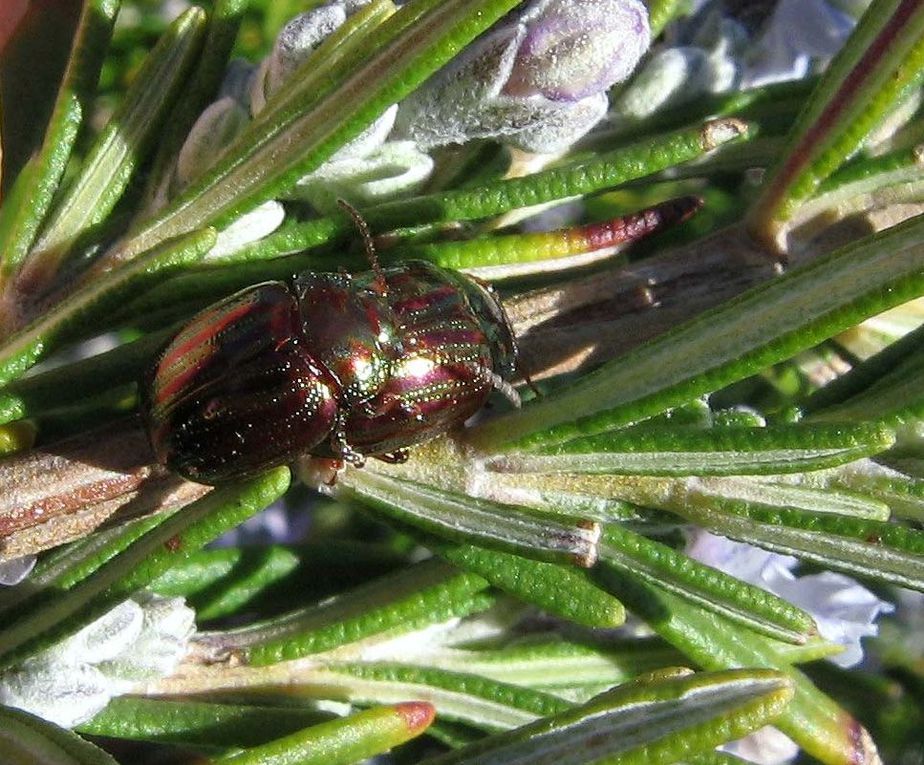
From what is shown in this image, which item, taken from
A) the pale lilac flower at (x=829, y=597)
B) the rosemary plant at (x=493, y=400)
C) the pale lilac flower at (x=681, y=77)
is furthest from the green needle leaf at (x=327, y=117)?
the pale lilac flower at (x=829, y=597)

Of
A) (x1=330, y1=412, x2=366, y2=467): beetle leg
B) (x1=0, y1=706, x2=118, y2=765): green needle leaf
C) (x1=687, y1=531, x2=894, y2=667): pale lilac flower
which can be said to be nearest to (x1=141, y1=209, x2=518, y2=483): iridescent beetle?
(x1=330, y1=412, x2=366, y2=467): beetle leg

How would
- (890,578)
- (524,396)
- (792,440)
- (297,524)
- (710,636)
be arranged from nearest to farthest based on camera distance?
(792,440)
(890,578)
(710,636)
(524,396)
(297,524)

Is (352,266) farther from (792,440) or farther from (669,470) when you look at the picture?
(792,440)

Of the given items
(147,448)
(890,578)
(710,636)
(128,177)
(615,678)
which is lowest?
(615,678)

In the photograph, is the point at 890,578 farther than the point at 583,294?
No

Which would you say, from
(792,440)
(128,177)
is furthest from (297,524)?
(792,440)

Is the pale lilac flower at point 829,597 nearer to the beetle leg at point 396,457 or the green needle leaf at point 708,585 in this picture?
the green needle leaf at point 708,585

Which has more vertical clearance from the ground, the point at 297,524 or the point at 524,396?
the point at 524,396
